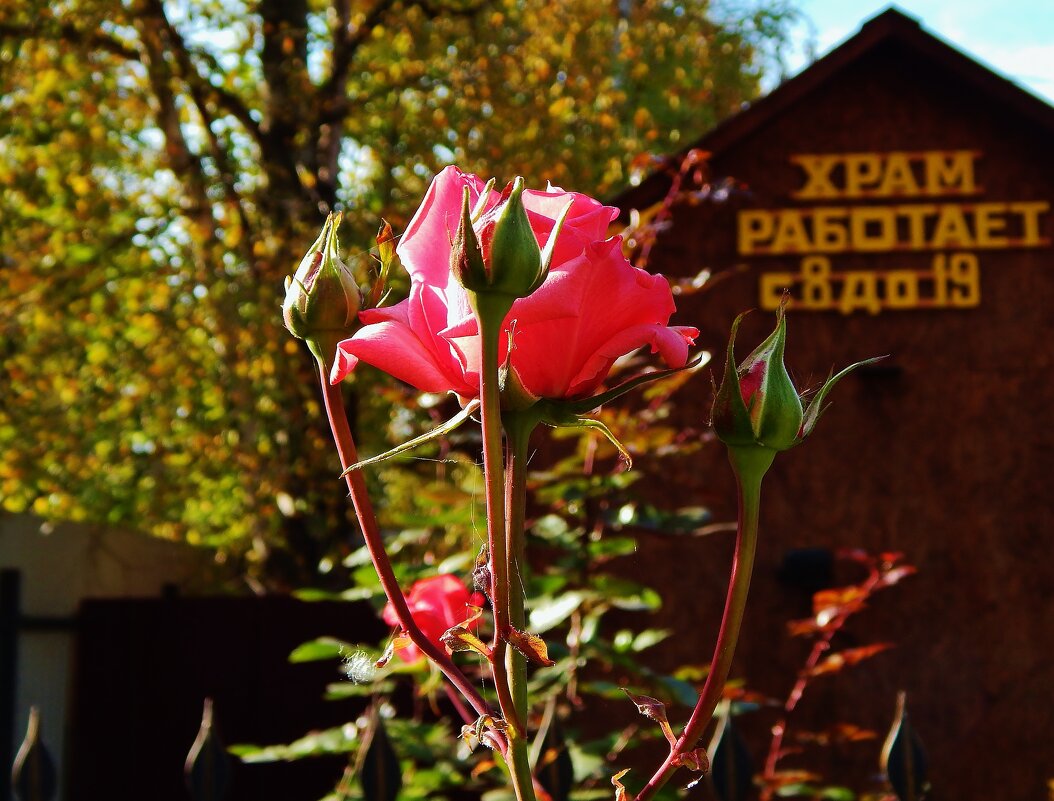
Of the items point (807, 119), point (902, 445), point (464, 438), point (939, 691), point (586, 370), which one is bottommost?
point (939, 691)

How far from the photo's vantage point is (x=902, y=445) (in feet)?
20.5

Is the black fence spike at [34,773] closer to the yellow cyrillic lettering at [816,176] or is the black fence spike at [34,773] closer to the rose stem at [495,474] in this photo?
the rose stem at [495,474]

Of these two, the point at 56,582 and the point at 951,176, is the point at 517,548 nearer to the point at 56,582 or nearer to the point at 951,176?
the point at 951,176

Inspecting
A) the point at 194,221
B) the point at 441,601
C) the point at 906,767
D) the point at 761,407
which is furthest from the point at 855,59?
the point at 761,407

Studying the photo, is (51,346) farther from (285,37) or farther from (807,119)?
(807,119)

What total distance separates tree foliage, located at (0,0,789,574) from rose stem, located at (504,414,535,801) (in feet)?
19.3

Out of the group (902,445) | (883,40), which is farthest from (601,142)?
(902,445)

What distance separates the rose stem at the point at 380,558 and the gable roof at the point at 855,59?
532 centimetres

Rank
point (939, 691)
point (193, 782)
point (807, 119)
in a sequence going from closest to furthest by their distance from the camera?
point (193, 782) → point (939, 691) → point (807, 119)

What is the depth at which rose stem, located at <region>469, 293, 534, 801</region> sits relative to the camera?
1.85 ft

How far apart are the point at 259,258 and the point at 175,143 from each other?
3.38ft

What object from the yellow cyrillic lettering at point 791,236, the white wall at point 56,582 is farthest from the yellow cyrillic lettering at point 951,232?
the white wall at point 56,582

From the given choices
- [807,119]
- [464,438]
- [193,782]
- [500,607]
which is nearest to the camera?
[500,607]

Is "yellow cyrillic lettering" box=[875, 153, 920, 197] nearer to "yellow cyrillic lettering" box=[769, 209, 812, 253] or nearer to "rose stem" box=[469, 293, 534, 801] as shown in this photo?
"yellow cyrillic lettering" box=[769, 209, 812, 253]
